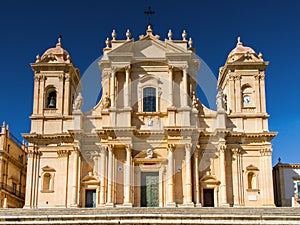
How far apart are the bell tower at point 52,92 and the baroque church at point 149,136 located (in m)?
0.07

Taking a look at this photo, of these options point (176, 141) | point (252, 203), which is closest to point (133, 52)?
point (176, 141)

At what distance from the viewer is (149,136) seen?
35.1 meters

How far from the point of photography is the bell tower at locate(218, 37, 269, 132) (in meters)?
36.2

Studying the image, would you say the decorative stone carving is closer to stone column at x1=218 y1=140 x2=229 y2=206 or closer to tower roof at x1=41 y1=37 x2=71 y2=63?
stone column at x1=218 y1=140 x2=229 y2=206

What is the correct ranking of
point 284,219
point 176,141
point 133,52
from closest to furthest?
point 284,219 < point 176,141 < point 133,52

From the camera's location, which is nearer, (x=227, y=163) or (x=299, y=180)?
(x=227, y=163)

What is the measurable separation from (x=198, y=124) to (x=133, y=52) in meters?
6.81

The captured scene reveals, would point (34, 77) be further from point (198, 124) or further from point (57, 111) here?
point (198, 124)

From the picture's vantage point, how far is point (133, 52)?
121ft

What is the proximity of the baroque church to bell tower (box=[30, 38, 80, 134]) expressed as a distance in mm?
70

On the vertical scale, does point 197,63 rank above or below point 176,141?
above

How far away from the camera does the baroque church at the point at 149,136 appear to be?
34.4m

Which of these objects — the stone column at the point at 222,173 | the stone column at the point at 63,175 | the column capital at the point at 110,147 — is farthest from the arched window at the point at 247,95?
the stone column at the point at 63,175

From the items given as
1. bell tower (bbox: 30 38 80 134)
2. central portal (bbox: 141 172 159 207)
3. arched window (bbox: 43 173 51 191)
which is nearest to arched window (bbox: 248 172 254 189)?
central portal (bbox: 141 172 159 207)
